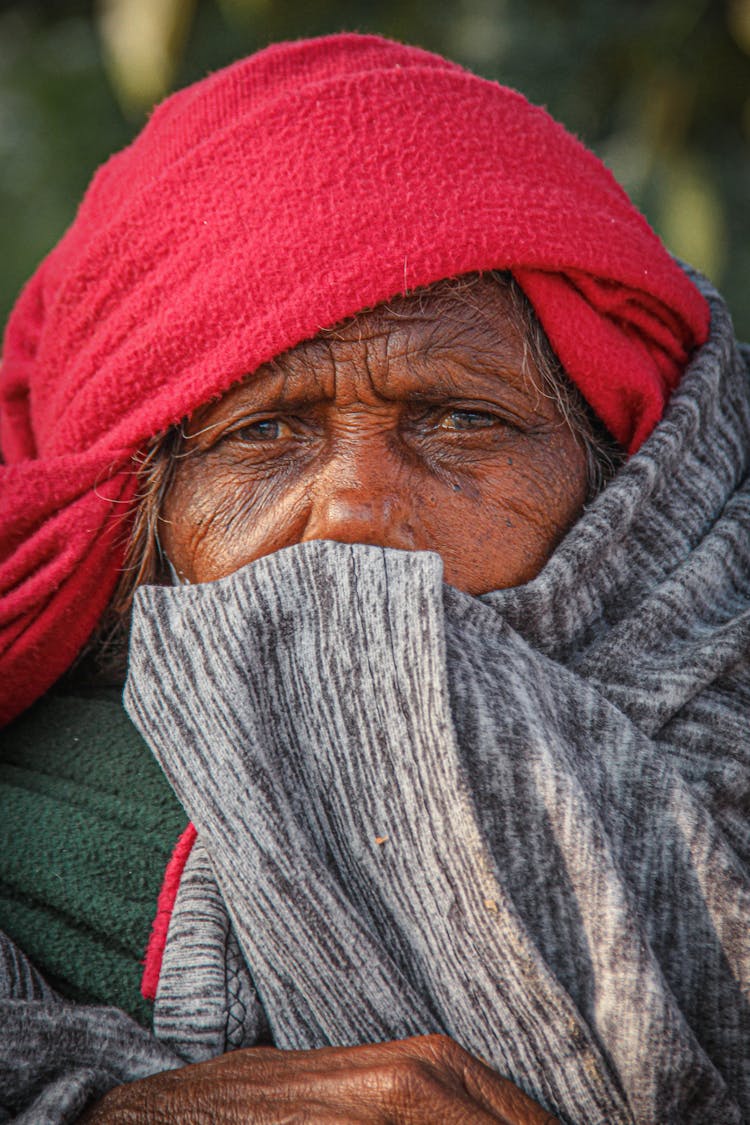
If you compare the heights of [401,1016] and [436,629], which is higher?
[436,629]

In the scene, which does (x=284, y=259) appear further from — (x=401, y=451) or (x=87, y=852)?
(x=87, y=852)

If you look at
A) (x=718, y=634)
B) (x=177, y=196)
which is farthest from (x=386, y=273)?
(x=718, y=634)

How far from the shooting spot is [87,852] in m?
1.69

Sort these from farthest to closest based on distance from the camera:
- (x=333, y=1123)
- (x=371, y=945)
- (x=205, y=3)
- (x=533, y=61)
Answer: (x=205, y=3)
(x=533, y=61)
(x=371, y=945)
(x=333, y=1123)

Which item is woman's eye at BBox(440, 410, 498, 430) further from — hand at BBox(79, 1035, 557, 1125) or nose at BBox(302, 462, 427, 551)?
A: hand at BBox(79, 1035, 557, 1125)

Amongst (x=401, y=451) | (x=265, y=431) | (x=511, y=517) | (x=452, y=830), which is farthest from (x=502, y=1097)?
(x=265, y=431)

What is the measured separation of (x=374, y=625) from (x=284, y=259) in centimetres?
68

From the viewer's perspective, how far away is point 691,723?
1.60m

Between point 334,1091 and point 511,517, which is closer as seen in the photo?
point 334,1091

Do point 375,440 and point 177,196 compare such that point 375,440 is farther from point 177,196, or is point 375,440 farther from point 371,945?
point 371,945

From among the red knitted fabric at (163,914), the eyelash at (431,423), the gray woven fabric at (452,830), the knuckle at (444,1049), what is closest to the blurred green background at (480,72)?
the eyelash at (431,423)

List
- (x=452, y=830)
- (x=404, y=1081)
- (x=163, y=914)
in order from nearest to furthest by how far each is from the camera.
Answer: (x=404, y=1081) < (x=452, y=830) < (x=163, y=914)

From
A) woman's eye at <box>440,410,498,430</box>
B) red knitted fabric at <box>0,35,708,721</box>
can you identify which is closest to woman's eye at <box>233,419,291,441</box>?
red knitted fabric at <box>0,35,708,721</box>

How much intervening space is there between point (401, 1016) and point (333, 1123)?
0.18 m
